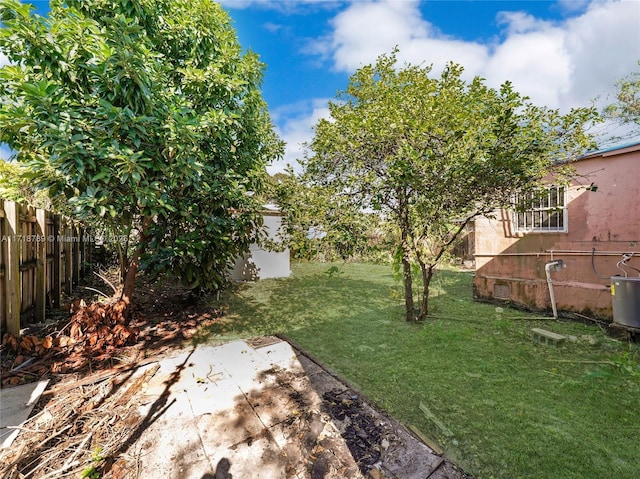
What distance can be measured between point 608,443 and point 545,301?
4.04 metres

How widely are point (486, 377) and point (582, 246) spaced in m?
4.03

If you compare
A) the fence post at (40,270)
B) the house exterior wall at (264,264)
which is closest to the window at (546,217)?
the house exterior wall at (264,264)

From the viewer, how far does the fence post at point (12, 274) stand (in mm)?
3180

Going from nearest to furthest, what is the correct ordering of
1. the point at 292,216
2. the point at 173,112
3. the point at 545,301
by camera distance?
the point at 173,112 < the point at 292,216 < the point at 545,301

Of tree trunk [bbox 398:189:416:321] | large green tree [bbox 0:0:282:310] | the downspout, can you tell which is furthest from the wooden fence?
the downspout

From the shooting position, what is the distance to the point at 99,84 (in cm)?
282

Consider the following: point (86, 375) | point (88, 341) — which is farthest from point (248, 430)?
point (88, 341)

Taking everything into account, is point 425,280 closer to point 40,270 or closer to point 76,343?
point 76,343

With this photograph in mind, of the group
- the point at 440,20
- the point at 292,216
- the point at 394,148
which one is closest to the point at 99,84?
the point at 292,216

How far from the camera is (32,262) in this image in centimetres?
388

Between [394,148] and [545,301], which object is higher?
[394,148]

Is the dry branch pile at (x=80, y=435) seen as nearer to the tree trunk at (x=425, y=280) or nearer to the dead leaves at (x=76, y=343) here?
the dead leaves at (x=76, y=343)

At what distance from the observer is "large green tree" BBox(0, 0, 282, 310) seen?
2.59 meters

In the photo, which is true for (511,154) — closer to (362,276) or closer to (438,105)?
(438,105)
